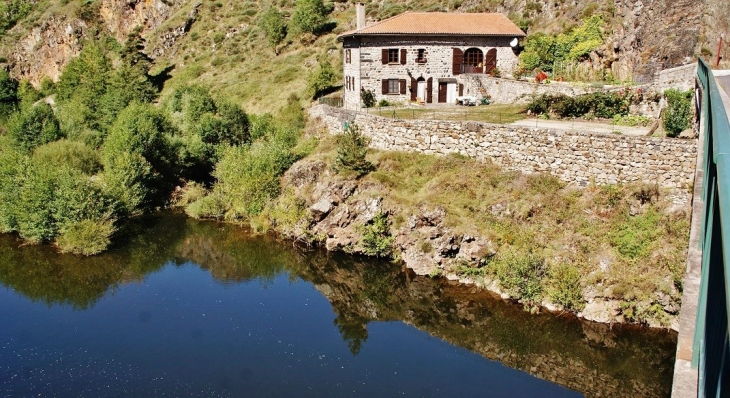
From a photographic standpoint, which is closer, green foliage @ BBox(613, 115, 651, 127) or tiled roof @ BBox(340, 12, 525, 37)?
green foliage @ BBox(613, 115, 651, 127)

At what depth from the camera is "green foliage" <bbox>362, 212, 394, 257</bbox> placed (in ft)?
92.0

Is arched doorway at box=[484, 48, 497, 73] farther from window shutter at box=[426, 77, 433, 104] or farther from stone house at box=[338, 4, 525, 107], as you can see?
window shutter at box=[426, 77, 433, 104]

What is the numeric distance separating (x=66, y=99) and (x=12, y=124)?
20898 millimetres

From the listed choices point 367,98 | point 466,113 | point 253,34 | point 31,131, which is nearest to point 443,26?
point 367,98

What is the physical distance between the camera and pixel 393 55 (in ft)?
139

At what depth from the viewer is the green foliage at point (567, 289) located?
21.9 meters

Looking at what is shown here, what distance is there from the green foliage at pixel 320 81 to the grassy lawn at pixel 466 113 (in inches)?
377

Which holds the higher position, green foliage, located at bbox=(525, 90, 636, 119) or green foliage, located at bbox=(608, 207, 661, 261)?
green foliage, located at bbox=(525, 90, 636, 119)

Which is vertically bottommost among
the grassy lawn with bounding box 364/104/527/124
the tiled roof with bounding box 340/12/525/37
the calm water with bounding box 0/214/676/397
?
the calm water with bounding box 0/214/676/397

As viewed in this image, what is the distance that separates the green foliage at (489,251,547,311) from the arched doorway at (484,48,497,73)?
2328cm

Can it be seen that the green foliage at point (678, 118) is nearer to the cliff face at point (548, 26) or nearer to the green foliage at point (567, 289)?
the green foliage at point (567, 289)

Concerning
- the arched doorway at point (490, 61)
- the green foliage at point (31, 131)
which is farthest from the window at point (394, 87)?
the green foliage at point (31, 131)

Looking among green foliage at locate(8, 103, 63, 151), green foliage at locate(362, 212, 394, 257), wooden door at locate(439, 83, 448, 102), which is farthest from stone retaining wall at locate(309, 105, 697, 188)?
green foliage at locate(8, 103, 63, 151)

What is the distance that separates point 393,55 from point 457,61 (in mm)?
4838
